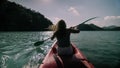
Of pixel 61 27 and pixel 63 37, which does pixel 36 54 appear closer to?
pixel 63 37

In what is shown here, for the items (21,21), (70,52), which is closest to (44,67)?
(70,52)

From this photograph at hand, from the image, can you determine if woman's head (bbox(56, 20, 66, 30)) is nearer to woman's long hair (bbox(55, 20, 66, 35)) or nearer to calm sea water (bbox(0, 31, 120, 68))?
woman's long hair (bbox(55, 20, 66, 35))

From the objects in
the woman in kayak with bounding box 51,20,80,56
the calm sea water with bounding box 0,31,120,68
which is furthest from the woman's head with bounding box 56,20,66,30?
the calm sea water with bounding box 0,31,120,68

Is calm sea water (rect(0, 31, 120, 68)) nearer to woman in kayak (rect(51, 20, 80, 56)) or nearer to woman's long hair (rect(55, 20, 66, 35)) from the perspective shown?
woman in kayak (rect(51, 20, 80, 56))

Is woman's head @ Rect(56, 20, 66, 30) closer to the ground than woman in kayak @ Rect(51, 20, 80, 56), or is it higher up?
higher up

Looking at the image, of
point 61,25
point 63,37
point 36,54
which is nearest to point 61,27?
point 61,25

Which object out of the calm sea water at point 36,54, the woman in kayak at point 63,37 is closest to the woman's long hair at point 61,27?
the woman in kayak at point 63,37

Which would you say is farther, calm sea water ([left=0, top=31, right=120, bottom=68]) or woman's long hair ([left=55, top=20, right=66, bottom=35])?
calm sea water ([left=0, top=31, right=120, bottom=68])

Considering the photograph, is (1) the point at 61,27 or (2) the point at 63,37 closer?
(1) the point at 61,27

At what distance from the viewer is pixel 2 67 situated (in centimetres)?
812

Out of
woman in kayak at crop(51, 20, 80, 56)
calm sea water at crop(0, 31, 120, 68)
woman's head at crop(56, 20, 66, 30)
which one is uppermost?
woman's head at crop(56, 20, 66, 30)

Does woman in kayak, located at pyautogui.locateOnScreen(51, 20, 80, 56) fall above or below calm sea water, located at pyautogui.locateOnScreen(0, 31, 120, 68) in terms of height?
above

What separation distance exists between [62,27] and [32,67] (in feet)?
12.1

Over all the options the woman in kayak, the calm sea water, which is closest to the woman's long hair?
the woman in kayak
